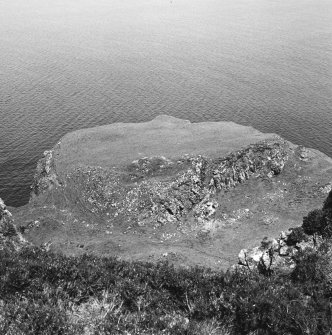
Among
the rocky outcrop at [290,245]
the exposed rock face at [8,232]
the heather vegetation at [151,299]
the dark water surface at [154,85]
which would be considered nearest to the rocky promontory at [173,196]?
the exposed rock face at [8,232]

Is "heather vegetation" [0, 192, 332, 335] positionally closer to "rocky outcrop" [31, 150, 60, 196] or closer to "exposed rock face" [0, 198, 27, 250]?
"exposed rock face" [0, 198, 27, 250]

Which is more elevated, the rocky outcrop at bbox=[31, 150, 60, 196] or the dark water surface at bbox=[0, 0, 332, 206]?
the dark water surface at bbox=[0, 0, 332, 206]

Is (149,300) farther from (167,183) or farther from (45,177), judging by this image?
(45,177)

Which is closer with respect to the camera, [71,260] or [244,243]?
[71,260]

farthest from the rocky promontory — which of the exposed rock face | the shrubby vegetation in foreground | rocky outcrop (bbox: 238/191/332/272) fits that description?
the shrubby vegetation in foreground

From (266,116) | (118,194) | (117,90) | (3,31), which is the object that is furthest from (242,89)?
(3,31)

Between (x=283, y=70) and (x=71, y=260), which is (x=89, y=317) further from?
(x=283, y=70)
